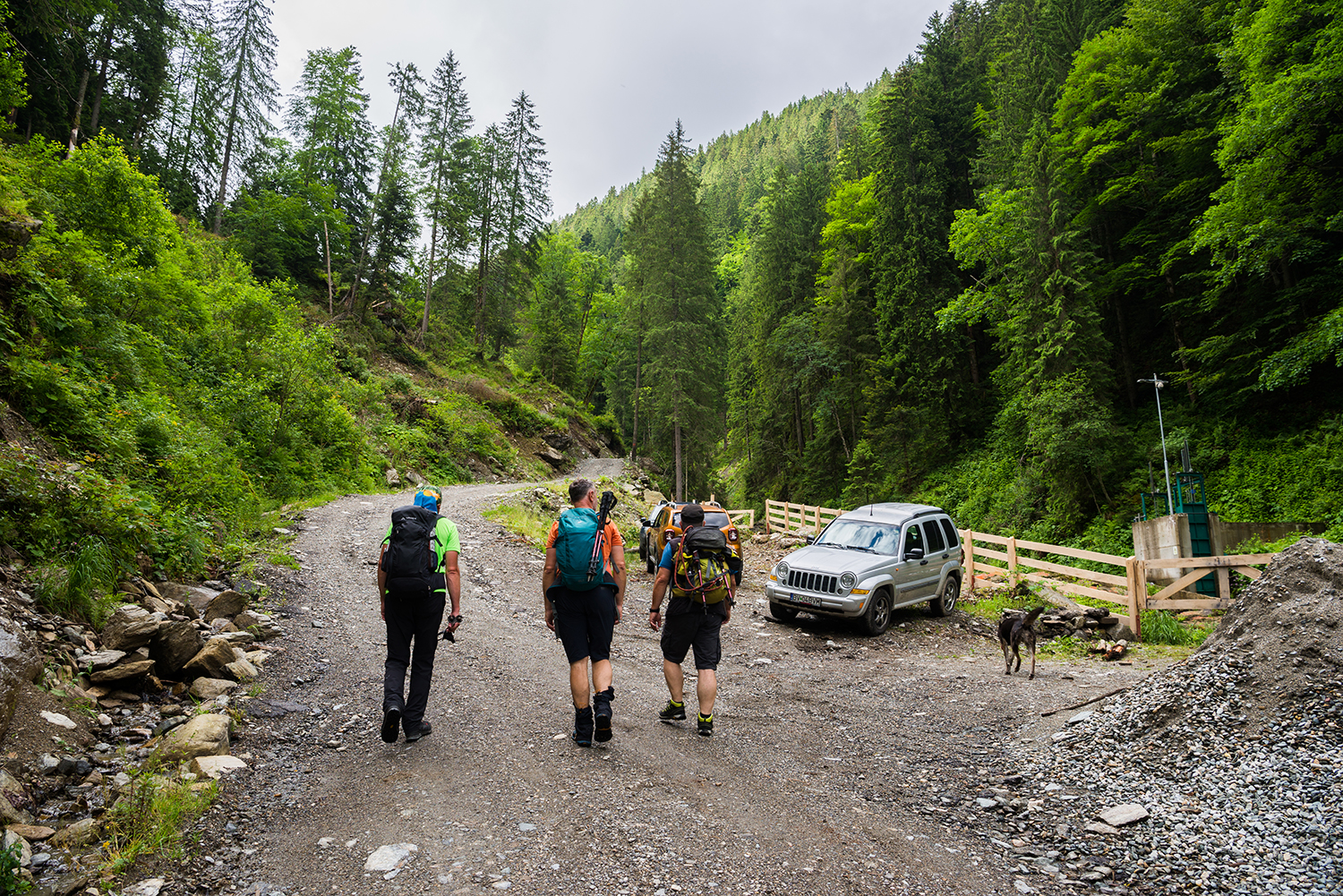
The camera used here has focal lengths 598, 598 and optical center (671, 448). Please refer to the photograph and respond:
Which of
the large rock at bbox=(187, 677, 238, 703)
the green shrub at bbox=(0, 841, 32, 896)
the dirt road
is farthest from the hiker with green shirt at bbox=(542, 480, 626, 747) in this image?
the large rock at bbox=(187, 677, 238, 703)

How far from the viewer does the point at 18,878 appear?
8.44 ft

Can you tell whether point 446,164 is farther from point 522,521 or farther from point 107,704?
point 107,704

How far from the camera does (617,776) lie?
420 centimetres

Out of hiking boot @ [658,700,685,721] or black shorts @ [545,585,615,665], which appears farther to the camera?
hiking boot @ [658,700,685,721]

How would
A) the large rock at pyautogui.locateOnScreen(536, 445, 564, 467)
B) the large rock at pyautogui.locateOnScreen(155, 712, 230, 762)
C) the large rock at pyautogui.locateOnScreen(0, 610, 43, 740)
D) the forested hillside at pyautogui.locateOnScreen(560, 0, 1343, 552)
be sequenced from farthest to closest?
1. the large rock at pyautogui.locateOnScreen(536, 445, 564, 467)
2. the forested hillside at pyautogui.locateOnScreen(560, 0, 1343, 552)
3. the large rock at pyautogui.locateOnScreen(155, 712, 230, 762)
4. the large rock at pyautogui.locateOnScreen(0, 610, 43, 740)

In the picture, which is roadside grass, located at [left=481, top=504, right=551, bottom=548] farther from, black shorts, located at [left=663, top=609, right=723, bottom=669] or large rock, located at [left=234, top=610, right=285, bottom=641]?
black shorts, located at [left=663, top=609, right=723, bottom=669]

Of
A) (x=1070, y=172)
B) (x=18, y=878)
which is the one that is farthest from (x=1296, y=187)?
→ (x=18, y=878)

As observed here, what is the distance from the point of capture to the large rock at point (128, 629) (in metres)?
4.92

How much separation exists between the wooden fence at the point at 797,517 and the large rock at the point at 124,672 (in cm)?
1727

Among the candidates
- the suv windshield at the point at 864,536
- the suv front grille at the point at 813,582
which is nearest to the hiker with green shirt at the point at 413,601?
the suv front grille at the point at 813,582

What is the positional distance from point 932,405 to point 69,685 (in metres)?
25.8

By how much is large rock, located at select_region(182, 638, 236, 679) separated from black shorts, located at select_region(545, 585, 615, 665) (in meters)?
3.18

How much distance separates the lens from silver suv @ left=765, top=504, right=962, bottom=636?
9609 millimetres

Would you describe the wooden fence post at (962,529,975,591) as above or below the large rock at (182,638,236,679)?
above
